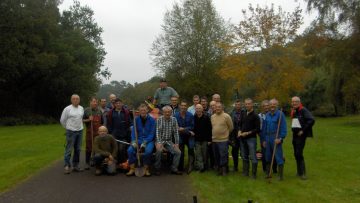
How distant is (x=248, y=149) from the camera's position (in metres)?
11.2

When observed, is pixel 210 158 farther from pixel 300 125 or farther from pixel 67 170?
pixel 67 170

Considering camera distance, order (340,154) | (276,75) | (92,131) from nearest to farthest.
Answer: (92,131) → (340,154) → (276,75)

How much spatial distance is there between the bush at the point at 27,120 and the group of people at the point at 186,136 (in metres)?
31.4

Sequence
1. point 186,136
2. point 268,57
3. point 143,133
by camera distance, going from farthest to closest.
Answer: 1. point 268,57
2. point 186,136
3. point 143,133

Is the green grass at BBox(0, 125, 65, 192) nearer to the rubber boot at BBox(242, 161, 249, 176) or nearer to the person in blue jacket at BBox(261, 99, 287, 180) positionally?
the rubber boot at BBox(242, 161, 249, 176)

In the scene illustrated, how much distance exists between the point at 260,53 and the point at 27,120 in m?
27.3

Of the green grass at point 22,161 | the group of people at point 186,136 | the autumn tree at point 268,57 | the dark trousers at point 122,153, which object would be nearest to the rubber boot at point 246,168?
the group of people at point 186,136

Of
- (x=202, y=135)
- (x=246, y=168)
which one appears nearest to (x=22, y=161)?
(x=202, y=135)

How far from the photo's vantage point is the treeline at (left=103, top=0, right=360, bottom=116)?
25016 mm

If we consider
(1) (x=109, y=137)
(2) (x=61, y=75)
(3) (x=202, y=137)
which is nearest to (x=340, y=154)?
(3) (x=202, y=137)

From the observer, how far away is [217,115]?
37.8 feet

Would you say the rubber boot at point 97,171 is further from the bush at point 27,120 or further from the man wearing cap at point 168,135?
the bush at point 27,120

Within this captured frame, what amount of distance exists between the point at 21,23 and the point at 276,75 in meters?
24.6

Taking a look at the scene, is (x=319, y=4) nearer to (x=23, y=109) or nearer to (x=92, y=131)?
(x=92, y=131)
